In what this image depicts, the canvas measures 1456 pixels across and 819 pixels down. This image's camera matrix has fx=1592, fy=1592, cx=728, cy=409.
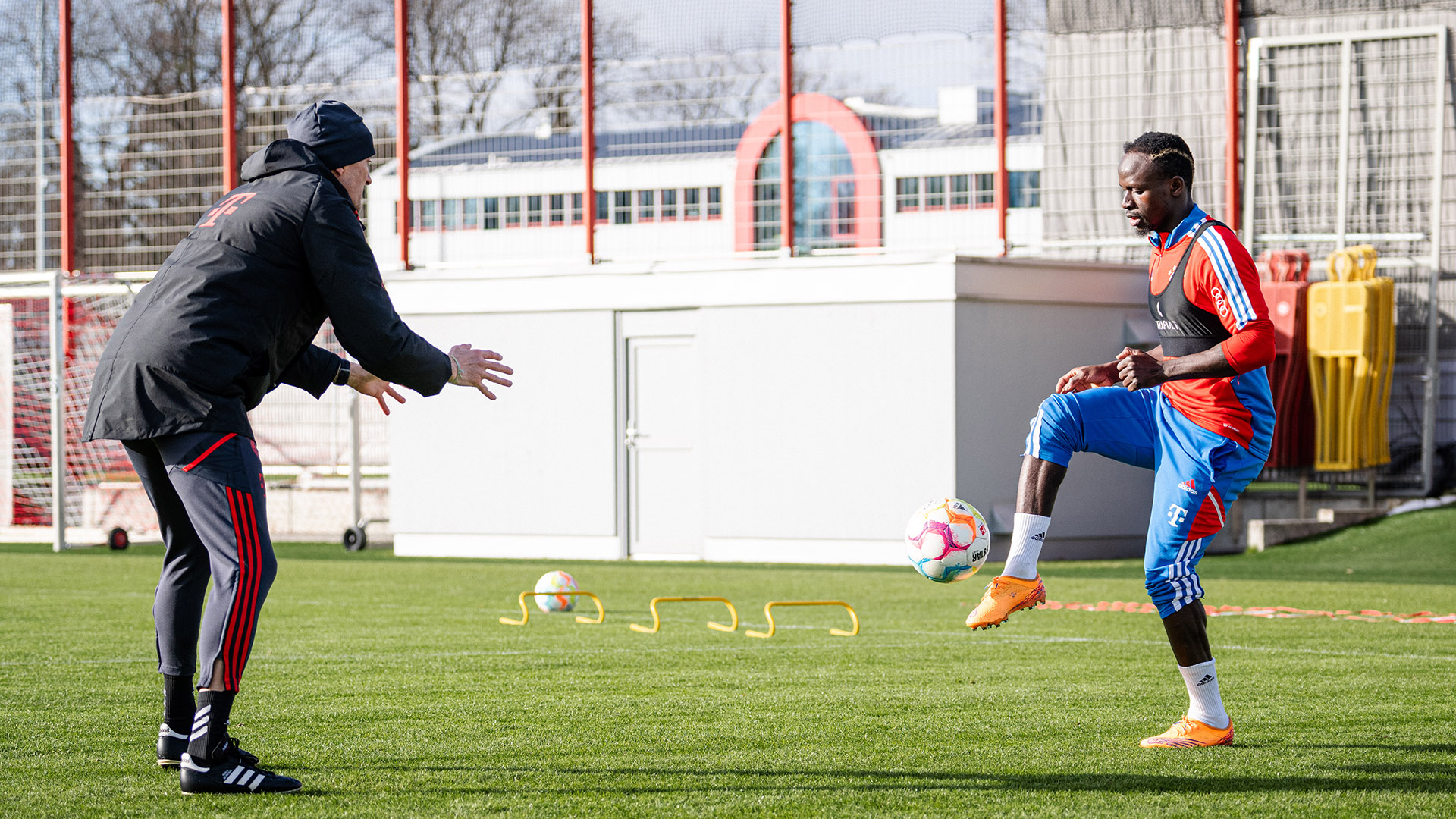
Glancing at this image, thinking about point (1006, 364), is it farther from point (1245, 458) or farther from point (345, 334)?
point (345, 334)

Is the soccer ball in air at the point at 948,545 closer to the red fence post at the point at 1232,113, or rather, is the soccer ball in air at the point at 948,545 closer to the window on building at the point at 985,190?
the window on building at the point at 985,190

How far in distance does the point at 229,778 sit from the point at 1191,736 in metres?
2.92

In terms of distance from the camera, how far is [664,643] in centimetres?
834

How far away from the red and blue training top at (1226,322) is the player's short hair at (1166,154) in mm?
159

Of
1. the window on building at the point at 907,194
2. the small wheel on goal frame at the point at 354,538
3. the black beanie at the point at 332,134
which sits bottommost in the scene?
the small wheel on goal frame at the point at 354,538

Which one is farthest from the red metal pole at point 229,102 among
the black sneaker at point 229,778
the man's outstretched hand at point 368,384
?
the black sneaker at point 229,778

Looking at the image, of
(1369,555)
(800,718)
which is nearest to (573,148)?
(1369,555)

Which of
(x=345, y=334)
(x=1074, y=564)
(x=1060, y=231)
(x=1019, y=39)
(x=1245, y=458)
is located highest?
(x=1019, y=39)

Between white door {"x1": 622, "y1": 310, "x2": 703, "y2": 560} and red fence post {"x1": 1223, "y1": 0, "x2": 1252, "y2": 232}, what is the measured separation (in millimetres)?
5495

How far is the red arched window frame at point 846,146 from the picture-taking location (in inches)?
616

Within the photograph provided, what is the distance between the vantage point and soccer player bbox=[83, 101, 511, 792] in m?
4.23

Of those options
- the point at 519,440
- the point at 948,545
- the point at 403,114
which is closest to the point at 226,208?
the point at 948,545

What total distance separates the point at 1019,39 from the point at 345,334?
484 inches

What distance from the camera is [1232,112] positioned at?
51.5ft
